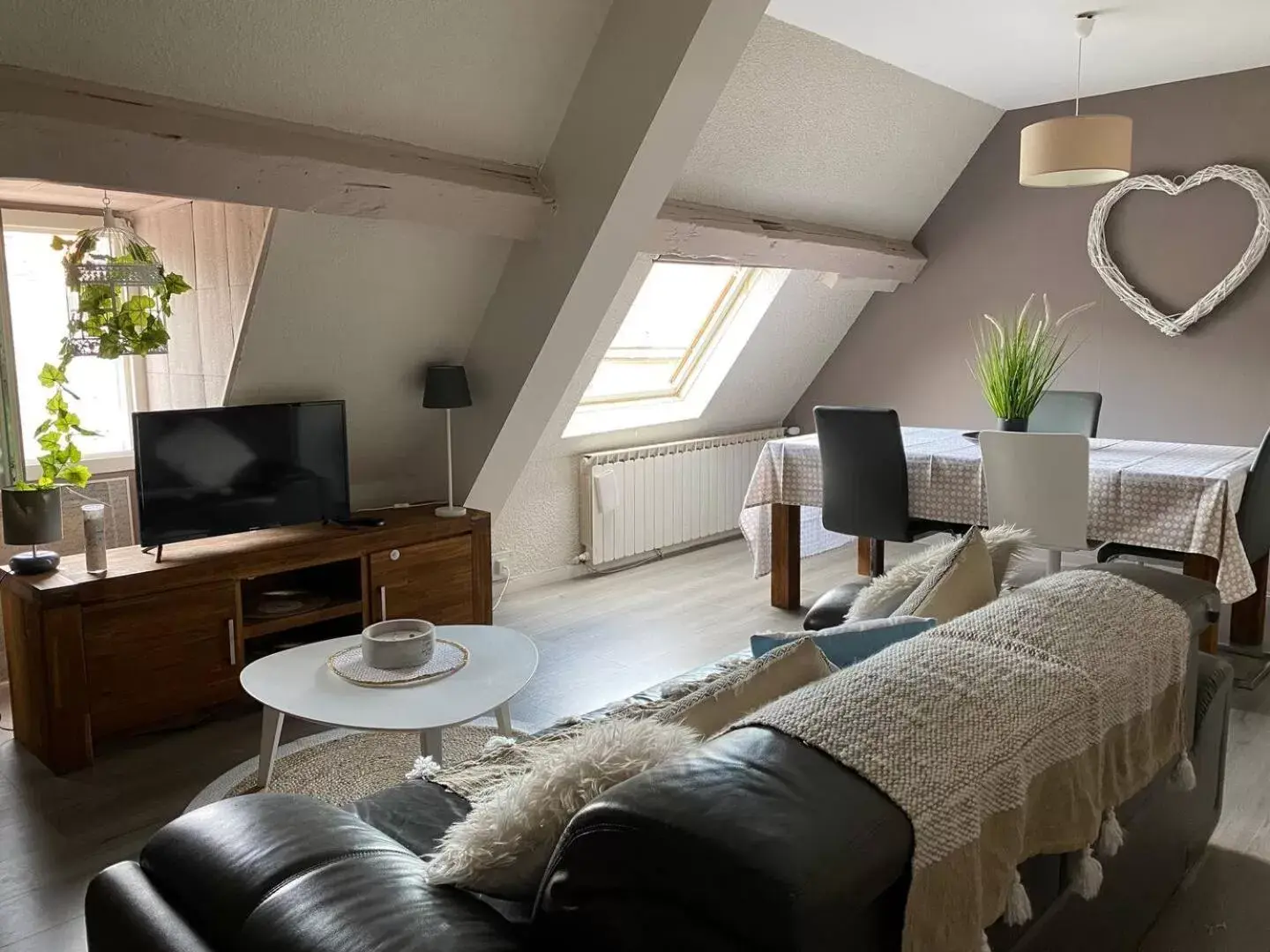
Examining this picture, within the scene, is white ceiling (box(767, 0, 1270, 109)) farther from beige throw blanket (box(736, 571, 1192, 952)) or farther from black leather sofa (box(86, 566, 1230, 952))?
black leather sofa (box(86, 566, 1230, 952))

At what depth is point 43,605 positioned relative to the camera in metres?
2.76

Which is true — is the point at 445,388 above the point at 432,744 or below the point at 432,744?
above

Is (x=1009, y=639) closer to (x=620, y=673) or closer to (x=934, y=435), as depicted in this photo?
(x=620, y=673)

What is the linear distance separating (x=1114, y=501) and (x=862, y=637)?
2191mm

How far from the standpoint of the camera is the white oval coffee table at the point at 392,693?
2.18 m

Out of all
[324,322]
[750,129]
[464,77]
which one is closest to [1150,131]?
[750,129]

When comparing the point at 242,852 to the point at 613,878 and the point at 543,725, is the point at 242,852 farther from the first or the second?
the point at 543,725

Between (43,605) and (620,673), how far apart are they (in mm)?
1877

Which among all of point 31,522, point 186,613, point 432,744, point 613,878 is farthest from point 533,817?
point 31,522

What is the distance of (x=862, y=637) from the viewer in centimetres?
176

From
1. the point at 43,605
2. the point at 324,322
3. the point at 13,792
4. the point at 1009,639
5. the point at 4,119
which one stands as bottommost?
the point at 13,792

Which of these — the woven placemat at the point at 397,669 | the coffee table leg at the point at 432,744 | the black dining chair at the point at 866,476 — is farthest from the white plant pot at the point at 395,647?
the black dining chair at the point at 866,476

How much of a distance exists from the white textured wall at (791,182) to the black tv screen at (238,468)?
3.92 ft

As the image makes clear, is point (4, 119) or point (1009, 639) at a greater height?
point (4, 119)
